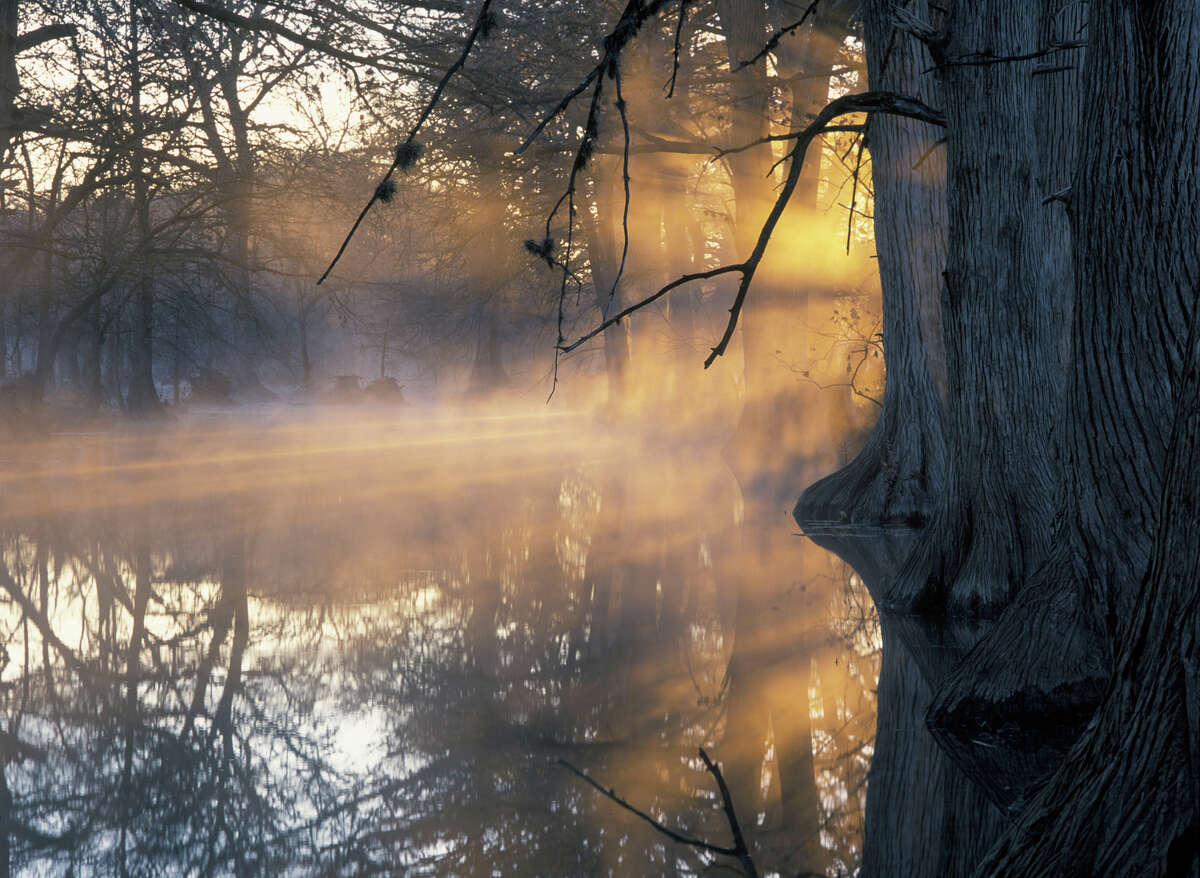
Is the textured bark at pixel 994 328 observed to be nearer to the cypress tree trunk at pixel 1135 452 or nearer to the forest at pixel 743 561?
the forest at pixel 743 561

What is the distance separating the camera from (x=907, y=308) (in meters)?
10.9

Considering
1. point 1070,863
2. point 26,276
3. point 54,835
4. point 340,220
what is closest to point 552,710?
point 54,835

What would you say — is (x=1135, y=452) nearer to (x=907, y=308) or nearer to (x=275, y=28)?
(x=907, y=308)

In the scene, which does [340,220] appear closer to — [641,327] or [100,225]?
[100,225]

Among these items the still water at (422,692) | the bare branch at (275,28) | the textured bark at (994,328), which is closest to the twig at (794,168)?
the textured bark at (994,328)

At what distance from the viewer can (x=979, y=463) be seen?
689cm

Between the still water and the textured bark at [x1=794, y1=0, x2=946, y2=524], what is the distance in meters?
1.04

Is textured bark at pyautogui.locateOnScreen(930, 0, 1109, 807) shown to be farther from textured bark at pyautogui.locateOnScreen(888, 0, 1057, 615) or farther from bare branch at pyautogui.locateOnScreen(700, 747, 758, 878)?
textured bark at pyautogui.locateOnScreen(888, 0, 1057, 615)

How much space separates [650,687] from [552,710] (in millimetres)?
603

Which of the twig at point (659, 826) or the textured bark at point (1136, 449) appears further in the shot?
the twig at point (659, 826)

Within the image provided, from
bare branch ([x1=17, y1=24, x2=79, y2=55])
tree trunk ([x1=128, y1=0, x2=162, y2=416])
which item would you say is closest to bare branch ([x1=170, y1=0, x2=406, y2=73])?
tree trunk ([x1=128, y1=0, x2=162, y2=416])

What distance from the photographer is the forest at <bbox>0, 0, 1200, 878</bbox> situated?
3.47m

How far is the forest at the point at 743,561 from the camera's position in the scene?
3.47 m

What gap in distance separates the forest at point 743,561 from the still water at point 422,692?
0.03 m
